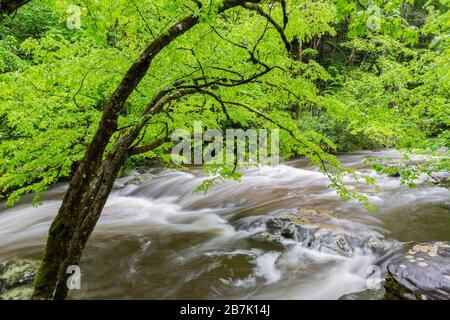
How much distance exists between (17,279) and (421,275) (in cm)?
636

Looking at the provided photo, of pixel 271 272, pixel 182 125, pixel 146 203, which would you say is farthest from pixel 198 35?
pixel 146 203

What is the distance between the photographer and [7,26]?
47.4 ft

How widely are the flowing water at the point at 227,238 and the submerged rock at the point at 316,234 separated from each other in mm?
161

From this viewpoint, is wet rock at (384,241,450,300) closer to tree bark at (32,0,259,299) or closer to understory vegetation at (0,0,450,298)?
understory vegetation at (0,0,450,298)

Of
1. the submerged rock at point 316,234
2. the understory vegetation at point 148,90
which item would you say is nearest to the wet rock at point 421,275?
the understory vegetation at point 148,90

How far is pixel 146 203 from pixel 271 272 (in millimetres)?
6821

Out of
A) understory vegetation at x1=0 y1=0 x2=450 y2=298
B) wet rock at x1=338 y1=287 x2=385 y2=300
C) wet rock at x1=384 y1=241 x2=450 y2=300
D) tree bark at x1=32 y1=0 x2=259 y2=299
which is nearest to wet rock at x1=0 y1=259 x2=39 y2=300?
understory vegetation at x1=0 y1=0 x2=450 y2=298

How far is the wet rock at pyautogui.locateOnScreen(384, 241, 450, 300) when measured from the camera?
3.80m

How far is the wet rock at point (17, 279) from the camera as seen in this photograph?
5.06m

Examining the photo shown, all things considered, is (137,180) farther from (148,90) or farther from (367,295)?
(367,295)

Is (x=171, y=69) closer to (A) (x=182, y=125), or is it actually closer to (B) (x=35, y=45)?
(A) (x=182, y=125)

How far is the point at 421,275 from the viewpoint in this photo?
13.3 ft

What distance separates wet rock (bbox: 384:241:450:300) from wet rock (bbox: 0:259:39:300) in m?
5.36

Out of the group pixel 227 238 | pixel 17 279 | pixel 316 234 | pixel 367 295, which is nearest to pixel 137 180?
pixel 227 238
